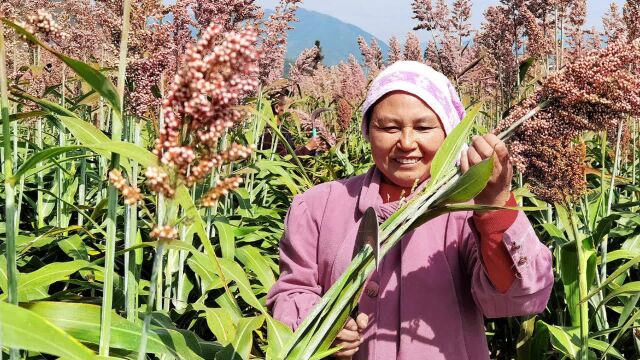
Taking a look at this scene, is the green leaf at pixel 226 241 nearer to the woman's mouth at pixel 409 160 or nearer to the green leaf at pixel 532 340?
the woman's mouth at pixel 409 160

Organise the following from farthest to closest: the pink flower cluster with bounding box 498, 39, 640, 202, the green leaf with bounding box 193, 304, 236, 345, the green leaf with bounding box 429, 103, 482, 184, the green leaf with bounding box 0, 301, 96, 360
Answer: the green leaf with bounding box 193, 304, 236, 345, the pink flower cluster with bounding box 498, 39, 640, 202, the green leaf with bounding box 429, 103, 482, 184, the green leaf with bounding box 0, 301, 96, 360

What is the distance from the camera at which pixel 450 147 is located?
1.66 metres

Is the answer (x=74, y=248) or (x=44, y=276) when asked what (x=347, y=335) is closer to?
(x=44, y=276)

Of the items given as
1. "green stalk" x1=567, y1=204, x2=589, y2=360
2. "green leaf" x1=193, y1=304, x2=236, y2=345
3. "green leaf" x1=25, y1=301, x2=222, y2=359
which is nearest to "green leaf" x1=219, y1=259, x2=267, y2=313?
"green leaf" x1=193, y1=304, x2=236, y2=345

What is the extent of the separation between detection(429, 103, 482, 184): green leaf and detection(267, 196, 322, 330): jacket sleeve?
2.73ft

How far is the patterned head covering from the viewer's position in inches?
90.0

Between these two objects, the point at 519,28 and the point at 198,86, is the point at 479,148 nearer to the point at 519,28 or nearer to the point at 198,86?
the point at 198,86

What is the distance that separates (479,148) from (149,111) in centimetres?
112

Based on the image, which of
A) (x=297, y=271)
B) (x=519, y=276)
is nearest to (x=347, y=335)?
(x=297, y=271)

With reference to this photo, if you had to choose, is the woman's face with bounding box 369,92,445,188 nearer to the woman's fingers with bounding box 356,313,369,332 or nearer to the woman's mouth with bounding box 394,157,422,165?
the woman's mouth with bounding box 394,157,422,165

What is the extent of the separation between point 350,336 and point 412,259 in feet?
1.26

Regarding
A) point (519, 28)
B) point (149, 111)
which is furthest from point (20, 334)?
point (519, 28)

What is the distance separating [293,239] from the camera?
2.44 m

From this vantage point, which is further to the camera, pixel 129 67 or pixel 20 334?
pixel 129 67
